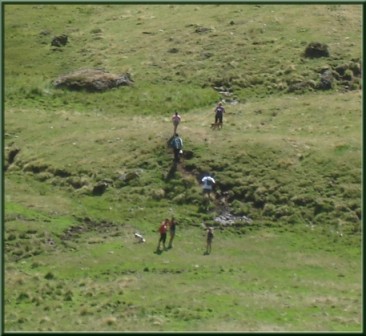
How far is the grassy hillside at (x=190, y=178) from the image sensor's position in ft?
144

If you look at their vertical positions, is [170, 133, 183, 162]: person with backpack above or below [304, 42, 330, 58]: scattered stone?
below

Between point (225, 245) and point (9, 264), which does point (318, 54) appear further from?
point (9, 264)

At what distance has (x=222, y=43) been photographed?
8981 centimetres

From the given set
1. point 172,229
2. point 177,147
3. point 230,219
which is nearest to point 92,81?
point 177,147

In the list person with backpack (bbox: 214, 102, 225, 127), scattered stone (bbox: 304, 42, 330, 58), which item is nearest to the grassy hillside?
scattered stone (bbox: 304, 42, 330, 58)

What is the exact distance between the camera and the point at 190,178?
2313 inches

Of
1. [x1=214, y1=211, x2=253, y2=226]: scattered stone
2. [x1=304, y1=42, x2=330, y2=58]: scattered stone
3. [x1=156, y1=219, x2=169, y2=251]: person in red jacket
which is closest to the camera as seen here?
[x1=156, y1=219, x2=169, y2=251]: person in red jacket

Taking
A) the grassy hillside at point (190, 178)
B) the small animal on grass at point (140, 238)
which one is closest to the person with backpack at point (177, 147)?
the grassy hillside at point (190, 178)

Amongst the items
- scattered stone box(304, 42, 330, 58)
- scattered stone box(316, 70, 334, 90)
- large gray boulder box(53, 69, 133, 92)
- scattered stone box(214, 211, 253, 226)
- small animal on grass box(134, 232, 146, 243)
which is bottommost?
large gray boulder box(53, 69, 133, 92)

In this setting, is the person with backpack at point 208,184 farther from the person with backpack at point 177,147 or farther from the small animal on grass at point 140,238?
the small animal on grass at point 140,238

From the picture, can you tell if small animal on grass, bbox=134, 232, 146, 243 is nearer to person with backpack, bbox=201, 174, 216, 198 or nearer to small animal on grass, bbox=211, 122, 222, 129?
person with backpack, bbox=201, 174, 216, 198

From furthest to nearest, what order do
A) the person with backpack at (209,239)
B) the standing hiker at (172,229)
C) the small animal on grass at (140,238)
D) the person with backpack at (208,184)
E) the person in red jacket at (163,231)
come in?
the person with backpack at (208,184) → the small animal on grass at (140,238) → the standing hiker at (172,229) → the person with backpack at (209,239) → the person in red jacket at (163,231)

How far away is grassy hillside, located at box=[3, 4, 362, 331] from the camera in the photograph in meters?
43.9

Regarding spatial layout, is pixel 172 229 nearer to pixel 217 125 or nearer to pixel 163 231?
pixel 163 231
